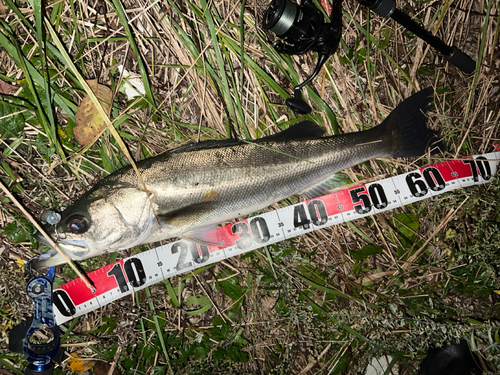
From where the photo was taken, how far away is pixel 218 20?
2.77 metres

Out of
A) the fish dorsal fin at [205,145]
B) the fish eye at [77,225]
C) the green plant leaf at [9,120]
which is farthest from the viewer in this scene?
the green plant leaf at [9,120]

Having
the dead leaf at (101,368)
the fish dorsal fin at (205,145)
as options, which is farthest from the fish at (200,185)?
the dead leaf at (101,368)

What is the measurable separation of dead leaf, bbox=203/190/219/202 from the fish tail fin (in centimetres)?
167

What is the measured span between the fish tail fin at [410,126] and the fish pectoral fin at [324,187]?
532mm

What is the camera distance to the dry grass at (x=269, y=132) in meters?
2.79

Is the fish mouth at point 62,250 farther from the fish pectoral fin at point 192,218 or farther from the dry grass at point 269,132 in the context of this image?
the fish pectoral fin at point 192,218

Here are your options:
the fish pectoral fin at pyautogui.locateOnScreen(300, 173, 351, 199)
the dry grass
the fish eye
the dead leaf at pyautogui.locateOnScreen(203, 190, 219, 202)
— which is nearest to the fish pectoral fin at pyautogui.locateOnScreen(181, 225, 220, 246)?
the dead leaf at pyautogui.locateOnScreen(203, 190, 219, 202)

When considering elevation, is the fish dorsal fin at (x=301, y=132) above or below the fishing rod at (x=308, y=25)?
below

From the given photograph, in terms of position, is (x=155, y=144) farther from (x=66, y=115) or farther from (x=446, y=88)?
(x=446, y=88)

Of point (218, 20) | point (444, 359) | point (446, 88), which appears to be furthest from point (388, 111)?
point (444, 359)

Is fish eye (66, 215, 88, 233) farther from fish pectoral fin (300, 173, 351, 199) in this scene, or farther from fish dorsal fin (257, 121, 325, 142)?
fish pectoral fin (300, 173, 351, 199)

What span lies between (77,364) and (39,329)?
0.63m

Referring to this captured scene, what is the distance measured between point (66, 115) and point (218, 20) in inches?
67.9

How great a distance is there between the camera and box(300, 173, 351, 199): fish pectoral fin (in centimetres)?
282
